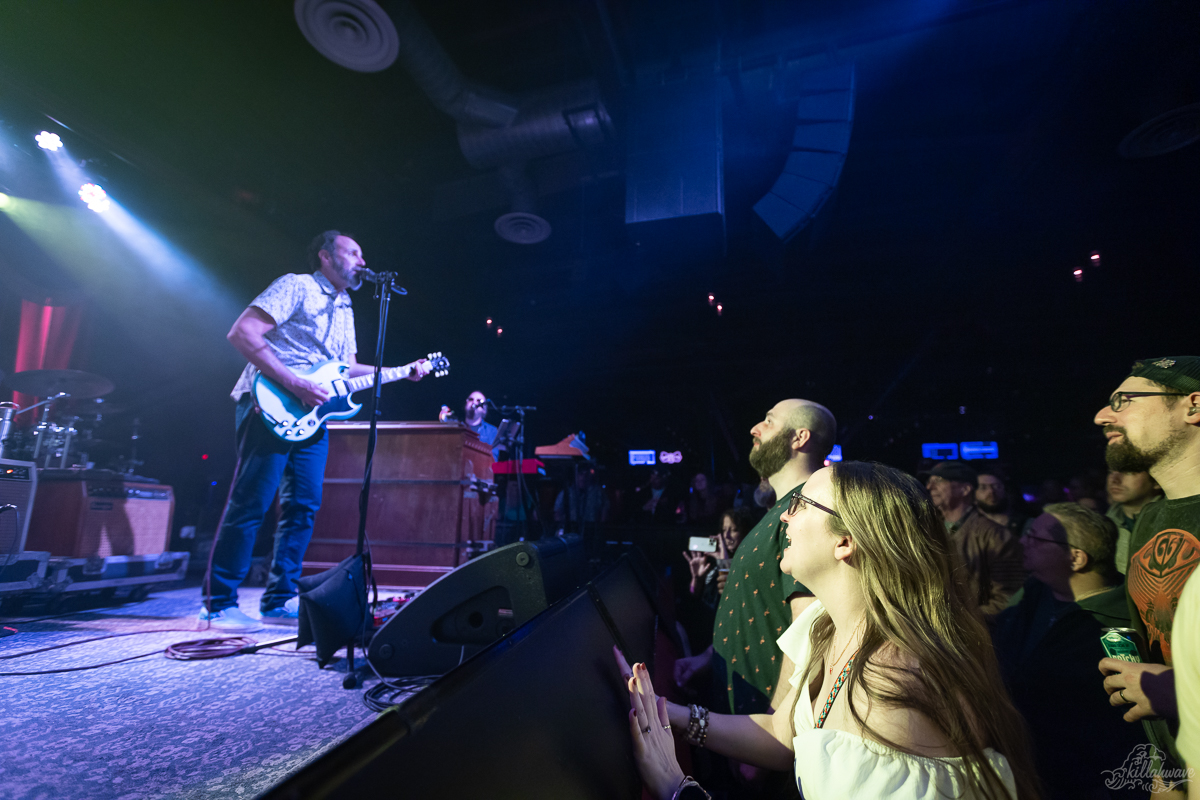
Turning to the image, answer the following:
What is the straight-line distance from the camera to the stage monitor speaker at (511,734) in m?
0.49

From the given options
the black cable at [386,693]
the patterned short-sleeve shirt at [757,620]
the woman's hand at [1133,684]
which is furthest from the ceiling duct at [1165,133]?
the black cable at [386,693]

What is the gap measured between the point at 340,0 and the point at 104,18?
6.67 feet

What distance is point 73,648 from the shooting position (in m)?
2.25

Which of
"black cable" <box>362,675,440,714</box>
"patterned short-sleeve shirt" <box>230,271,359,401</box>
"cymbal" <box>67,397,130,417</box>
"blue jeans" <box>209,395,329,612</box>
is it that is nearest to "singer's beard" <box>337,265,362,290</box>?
"patterned short-sleeve shirt" <box>230,271,359,401</box>

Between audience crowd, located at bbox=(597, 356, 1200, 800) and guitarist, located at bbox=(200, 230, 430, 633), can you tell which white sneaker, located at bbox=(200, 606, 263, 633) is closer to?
guitarist, located at bbox=(200, 230, 430, 633)

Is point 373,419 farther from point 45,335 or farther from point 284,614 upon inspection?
point 45,335

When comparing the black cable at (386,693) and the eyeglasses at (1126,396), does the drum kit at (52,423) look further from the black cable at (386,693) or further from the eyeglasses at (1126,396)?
the eyeglasses at (1126,396)

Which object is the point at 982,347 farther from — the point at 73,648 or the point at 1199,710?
the point at 73,648

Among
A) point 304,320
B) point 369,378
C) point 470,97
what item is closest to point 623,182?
point 470,97

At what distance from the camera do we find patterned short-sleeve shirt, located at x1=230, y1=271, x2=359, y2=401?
121 inches

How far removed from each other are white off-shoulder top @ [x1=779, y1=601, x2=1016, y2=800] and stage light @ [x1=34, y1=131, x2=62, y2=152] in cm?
735

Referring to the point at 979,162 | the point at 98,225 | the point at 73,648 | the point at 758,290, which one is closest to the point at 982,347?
the point at 758,290

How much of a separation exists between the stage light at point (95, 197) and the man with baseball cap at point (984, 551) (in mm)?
8497

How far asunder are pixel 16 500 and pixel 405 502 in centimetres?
249
